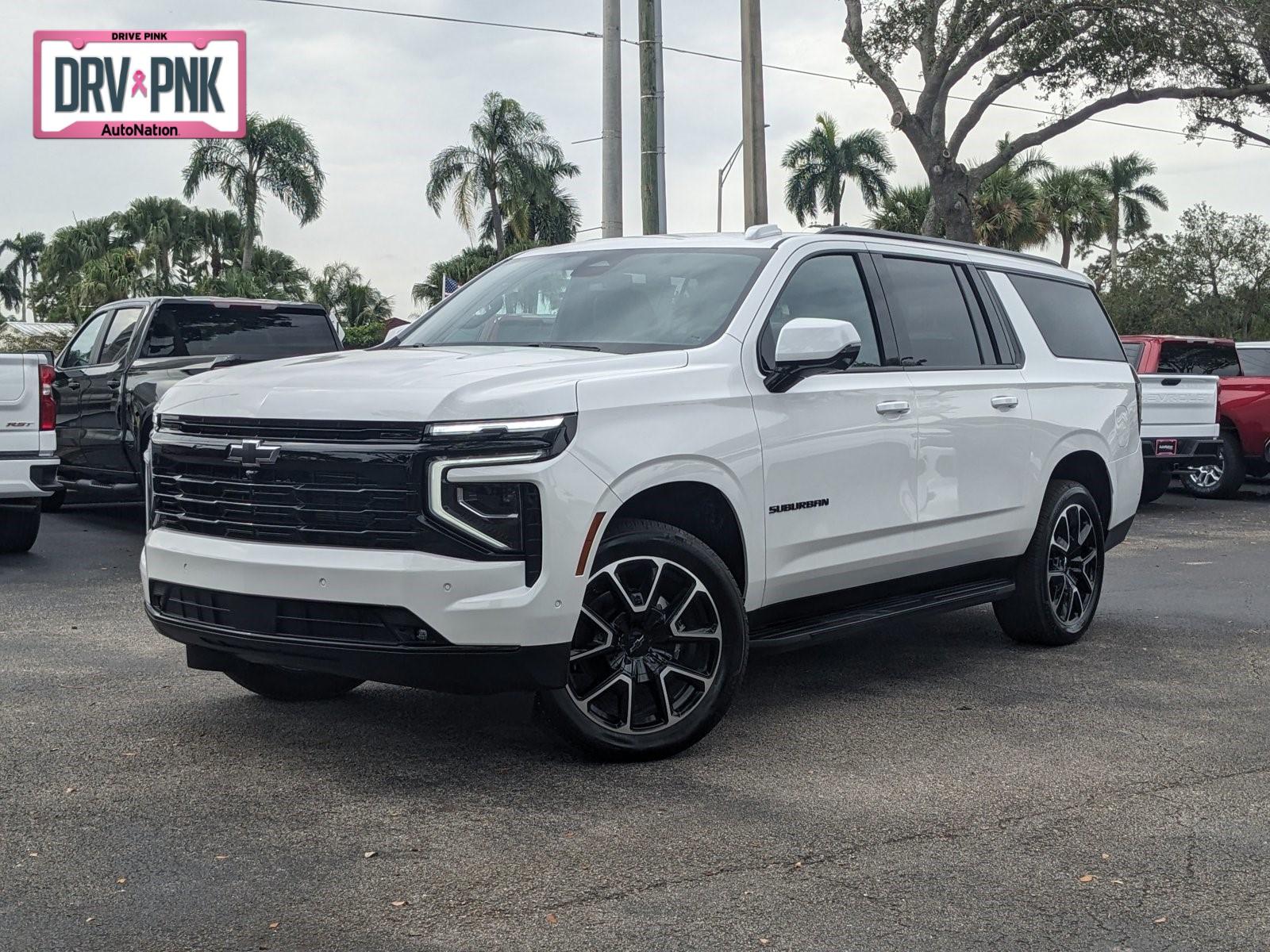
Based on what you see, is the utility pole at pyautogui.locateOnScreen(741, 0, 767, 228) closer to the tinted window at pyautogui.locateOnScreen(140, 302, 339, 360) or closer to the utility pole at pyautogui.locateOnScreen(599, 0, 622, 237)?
the utility pole at pyautogui.locateOnScreen(599, 0, 622, 237)

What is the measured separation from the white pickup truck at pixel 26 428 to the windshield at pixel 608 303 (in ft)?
15.8

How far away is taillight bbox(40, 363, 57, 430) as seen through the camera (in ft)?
34.3

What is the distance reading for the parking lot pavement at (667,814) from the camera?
149 inches

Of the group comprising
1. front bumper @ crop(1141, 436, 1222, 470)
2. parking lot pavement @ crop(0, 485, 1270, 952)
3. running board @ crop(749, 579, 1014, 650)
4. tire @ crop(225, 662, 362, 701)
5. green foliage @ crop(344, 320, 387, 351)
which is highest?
green foliage @ crop(344, 320, 387, 351)

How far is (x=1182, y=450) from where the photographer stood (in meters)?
14.9

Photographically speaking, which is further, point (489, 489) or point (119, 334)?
point (119, 334)

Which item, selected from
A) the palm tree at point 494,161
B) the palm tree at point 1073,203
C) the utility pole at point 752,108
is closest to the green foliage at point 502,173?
the palm tree at point 494,161

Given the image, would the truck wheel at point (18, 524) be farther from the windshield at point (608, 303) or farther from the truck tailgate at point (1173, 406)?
the truck tailgate at point (1173, 406)

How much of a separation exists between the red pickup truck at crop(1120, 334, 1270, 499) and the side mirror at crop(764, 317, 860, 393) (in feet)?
37.0

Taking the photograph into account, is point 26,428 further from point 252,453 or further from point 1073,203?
point 1073,203

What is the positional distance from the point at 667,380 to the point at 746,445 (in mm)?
430

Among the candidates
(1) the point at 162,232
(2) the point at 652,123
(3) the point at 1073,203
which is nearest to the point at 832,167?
(3) the point at 1073,203

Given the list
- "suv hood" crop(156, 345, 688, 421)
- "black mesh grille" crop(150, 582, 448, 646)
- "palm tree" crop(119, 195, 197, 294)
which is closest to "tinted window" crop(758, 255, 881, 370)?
"suv hood" crop(156, 345, 688, 421)

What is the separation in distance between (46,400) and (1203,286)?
33.6 m
